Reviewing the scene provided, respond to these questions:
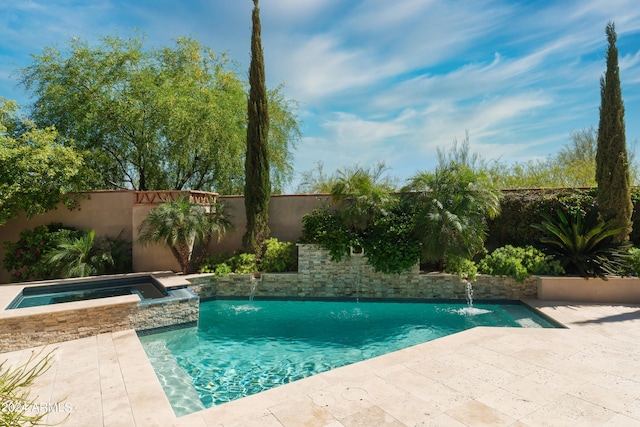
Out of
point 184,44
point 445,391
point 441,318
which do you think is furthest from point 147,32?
point 445,391

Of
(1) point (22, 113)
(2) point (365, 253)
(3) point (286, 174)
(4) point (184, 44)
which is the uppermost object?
(4) point (184, 44)

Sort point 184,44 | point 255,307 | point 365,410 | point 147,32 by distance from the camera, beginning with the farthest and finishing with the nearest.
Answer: point 184,44, point 147,32, point 255,307, point 365,410

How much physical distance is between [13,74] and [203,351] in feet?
40.1

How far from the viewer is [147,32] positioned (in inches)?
507

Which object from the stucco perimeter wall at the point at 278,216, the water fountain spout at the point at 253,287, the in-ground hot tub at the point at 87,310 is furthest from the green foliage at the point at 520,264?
the in-ground hot tub at the point at 87,310

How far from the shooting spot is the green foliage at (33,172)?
8.91m

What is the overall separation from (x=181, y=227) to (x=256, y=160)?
9.18 ft

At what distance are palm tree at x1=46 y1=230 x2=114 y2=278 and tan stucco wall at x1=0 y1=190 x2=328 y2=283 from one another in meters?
0.78

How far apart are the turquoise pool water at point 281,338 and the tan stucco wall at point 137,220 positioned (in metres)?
2.54

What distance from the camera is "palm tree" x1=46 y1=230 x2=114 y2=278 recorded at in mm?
9055

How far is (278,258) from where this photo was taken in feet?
31.1

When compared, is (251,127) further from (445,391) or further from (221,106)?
(445,391)

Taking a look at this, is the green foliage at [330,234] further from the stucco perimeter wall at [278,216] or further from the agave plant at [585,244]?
the agave plant at [585,244]

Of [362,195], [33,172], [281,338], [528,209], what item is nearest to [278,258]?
[362,195]
